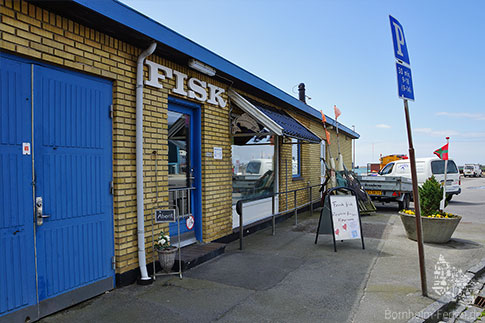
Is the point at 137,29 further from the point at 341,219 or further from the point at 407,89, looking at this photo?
the point at 341,219

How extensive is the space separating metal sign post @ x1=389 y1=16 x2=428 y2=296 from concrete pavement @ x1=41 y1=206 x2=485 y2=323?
20.0 inches

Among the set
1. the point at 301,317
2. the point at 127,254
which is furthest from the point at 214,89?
the point at 301,317

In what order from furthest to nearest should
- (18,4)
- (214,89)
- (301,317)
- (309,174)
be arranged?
(309,174) → (214,89) → (301,317) → (18,4)

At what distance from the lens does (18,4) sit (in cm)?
338

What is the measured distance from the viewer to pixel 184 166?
6.18 metres

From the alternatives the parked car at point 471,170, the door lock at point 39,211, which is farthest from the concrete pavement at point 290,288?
the parked car at point 471,170

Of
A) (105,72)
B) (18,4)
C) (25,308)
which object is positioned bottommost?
(25,308)

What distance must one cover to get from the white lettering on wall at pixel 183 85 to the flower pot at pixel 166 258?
7.77 ft

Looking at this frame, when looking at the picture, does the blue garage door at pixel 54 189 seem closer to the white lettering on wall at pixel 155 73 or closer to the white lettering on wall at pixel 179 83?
the white lettering on wall at pixel 155 73

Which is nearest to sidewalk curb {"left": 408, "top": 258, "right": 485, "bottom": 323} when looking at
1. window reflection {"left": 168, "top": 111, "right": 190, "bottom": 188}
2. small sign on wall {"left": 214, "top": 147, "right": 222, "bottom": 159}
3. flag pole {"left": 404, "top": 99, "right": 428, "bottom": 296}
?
flag pole {"left": 404, "top": 99, "right": 428, "bottom": 296}

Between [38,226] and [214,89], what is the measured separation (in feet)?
12.9

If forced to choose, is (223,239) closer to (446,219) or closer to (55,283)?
(55,283)

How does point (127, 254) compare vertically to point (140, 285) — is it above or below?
above

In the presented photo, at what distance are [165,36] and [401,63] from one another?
3180 millimetres
